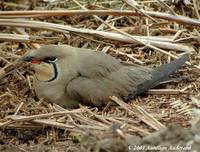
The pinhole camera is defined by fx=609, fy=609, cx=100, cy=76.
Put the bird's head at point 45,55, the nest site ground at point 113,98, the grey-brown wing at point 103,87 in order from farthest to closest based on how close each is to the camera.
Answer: the bird's head at point 45,55 → the grey-brown wing at point 103,87 → the nest site ground at point 113,98

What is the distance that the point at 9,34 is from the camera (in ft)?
18.5

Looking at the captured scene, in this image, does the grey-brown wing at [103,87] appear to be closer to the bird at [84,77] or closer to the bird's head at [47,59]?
the bird at [84,77]

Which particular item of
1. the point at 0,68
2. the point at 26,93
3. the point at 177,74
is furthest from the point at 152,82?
the point at 0,68

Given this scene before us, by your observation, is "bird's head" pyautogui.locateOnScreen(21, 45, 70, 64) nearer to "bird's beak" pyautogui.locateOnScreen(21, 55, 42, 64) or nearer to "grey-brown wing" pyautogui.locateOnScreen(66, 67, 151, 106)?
"bird's beak" pyautogui.locateOnScreen(21, 55, 42, 64)

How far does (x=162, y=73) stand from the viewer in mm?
4930

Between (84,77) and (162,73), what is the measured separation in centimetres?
66

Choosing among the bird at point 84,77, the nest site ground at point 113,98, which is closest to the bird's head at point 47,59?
the bird at point 84,77

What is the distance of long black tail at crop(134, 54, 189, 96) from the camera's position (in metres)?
4.85

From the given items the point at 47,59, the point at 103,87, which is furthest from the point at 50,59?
the point at 103,87

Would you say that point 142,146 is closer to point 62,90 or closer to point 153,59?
point 62,90

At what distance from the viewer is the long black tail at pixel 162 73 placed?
4.85 m

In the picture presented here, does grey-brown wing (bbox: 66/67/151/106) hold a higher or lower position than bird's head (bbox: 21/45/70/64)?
lower

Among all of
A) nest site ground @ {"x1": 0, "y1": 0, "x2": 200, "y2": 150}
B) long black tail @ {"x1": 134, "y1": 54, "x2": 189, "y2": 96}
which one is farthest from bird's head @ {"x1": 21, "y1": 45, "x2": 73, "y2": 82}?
long black tail @ {"x1": 134, "y1": 54, "x2": 189, "y2": 96}

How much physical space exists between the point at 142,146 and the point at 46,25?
7.51 feet
